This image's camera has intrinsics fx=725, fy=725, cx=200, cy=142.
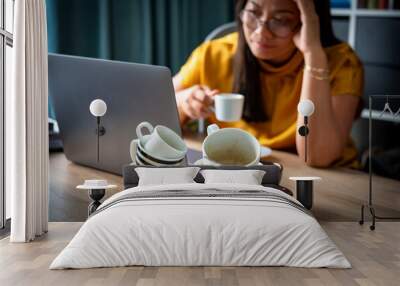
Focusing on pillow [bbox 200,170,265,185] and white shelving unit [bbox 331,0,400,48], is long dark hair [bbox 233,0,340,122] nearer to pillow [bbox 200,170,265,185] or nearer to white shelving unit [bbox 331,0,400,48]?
white shelving unit [bbox 331,0,400,48]

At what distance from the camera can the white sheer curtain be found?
4.09 meters

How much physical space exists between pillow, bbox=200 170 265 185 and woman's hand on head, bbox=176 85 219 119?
3.14 ft

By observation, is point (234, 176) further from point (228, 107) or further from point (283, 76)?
point (283, 76)

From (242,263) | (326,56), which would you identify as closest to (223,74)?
(326,56)

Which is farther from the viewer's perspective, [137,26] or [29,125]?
[137,26]

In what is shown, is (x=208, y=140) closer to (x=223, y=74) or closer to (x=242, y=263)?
(x=223, y=74)

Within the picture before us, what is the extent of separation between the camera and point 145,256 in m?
3.36

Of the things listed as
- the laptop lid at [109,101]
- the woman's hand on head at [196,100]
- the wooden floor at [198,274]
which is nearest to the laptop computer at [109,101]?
the laptop lid at [109,101]

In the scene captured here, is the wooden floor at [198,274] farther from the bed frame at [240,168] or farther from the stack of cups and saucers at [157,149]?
the stack of cups and saucers at [157,149]

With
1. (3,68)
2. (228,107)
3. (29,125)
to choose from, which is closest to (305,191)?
(228,107)

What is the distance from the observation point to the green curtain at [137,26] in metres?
5.34

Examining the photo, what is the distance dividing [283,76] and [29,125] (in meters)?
2.03

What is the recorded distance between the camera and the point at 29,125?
4160mm

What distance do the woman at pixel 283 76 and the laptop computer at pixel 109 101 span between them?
0.71m
